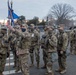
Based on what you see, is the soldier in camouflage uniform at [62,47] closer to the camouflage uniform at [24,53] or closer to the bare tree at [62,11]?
the camouflage uniform at [24,53]

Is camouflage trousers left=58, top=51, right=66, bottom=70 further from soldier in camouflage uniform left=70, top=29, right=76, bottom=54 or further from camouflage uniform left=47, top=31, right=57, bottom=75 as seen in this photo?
soldier in camouflage uniform left=70, top=29, right=76, bottom=54

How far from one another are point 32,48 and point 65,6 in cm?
7789

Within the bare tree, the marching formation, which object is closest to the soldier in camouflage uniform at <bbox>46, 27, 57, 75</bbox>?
the marching formation

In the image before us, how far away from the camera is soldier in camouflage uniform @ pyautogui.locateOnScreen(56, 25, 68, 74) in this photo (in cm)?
1103

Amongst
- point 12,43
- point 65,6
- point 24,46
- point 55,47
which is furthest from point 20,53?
point 65,6

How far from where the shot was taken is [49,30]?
1061 cm

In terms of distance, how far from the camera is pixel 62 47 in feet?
36.4

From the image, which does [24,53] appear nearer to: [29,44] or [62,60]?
[29,44]

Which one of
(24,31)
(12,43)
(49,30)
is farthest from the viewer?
(12,43)

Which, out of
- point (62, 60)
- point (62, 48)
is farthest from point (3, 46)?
point (62, 60)

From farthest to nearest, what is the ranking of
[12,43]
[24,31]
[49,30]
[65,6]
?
[65,6], [12,43], [49,30], [24,31]

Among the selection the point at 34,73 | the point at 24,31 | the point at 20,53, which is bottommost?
the point at 34,73

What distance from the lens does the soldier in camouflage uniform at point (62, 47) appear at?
11.0m

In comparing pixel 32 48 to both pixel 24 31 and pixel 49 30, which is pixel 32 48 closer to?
pixel 49 30
